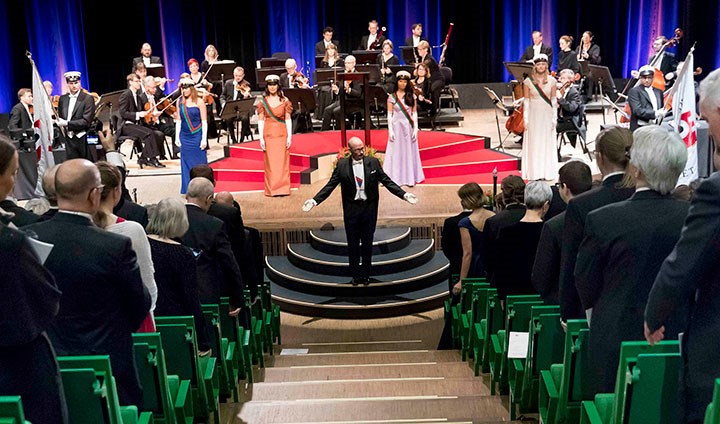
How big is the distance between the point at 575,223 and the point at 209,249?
243cm

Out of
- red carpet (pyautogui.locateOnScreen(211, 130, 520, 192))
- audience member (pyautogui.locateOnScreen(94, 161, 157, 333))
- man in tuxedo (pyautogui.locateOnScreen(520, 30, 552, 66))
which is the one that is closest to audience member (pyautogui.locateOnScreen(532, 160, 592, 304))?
audience member (pyautogui.locateOnScreen(94, 161, 157, 333))

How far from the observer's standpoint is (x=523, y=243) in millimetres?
4977

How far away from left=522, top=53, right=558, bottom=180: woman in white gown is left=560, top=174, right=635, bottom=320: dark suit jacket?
7388 mm

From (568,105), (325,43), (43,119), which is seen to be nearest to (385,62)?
(325,43)

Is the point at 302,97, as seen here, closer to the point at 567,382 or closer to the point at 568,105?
the point at 568,105

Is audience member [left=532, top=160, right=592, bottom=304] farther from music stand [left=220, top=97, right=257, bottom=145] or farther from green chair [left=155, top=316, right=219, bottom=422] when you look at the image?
music stand [left=220, top=97, right=257, bottom=145]

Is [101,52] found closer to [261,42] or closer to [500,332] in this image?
[261,42]

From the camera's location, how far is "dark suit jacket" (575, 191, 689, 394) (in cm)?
296

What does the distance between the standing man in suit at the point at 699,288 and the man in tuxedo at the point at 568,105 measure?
962 cm

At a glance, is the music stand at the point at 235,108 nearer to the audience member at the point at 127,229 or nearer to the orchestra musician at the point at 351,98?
the orchestra musician at the point at 351,98

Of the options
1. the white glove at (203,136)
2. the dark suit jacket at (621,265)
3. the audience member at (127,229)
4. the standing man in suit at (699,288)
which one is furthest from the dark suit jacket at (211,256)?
the white glove at (203,136)

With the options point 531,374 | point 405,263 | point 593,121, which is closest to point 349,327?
point 405,263

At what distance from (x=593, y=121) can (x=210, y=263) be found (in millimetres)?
11940

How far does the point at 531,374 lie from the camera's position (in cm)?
426
